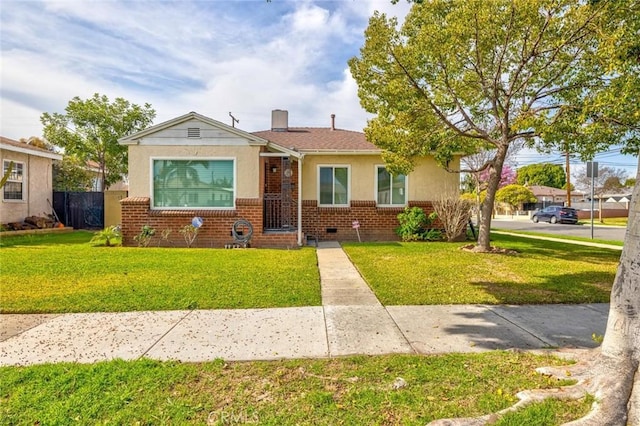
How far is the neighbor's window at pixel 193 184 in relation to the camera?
38.3ft

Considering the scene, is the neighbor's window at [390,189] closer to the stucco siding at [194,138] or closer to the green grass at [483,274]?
the green grass at [483,274]

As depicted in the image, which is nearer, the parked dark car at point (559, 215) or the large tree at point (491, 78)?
the large tree at point (491, 78)

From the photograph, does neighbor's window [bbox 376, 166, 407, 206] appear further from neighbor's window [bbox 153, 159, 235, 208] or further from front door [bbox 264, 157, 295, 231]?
neighbor's window [bbox 153, 159, 235, 208]

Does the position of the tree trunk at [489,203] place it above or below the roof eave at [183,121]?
below

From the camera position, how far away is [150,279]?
6.92m

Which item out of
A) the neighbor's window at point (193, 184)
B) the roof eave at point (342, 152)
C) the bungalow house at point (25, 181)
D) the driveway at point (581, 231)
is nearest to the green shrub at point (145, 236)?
the neighbor's window at point (193, 184)

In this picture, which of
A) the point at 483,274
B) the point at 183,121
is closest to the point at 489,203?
the point at 483,274

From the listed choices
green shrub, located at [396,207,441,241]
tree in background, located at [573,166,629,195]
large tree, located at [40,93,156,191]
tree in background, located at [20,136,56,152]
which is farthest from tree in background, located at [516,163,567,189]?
tree in background, located at [20,136,56,152]

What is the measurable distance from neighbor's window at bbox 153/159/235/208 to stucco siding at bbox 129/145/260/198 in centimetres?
21

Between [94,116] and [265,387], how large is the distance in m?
22.2

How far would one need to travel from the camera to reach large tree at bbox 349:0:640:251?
328 inches

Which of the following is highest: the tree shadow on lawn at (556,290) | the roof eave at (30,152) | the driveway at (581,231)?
the roof eave at (30,152)

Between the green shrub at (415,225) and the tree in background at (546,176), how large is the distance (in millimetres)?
60306

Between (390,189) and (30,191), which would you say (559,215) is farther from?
(30,191)
